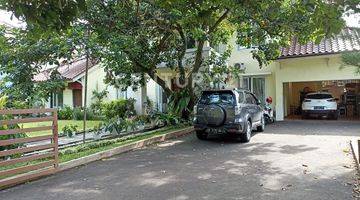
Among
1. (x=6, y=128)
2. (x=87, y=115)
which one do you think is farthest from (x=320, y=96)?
(x=6, y=128)

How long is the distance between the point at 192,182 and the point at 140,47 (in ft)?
28.1

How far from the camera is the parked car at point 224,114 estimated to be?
43.1 ft

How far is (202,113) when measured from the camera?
13555 mm

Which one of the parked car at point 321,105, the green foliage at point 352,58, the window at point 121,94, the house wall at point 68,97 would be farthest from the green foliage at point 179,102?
the house wall at point 68,97

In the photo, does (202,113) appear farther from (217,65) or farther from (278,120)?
(278,120)

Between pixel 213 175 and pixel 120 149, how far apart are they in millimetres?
4112

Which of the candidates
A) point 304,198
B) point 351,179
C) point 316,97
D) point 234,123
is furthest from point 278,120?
point 304,198

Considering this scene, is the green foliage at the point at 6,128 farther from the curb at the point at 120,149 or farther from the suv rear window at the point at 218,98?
the suv rear window at the point at 218,98

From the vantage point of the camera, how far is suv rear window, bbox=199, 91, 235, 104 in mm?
13344

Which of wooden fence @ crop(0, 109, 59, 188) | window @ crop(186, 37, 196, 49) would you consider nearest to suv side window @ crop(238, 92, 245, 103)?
window @ crop(186, 37, 196, 49)

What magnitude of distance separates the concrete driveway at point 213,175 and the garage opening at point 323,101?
8.18m

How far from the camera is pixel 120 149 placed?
1180 centimetres

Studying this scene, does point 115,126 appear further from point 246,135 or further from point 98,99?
point 98,99

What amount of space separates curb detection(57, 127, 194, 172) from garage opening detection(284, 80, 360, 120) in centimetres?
825
